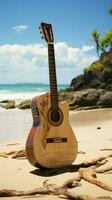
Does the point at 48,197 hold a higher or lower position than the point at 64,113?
lower

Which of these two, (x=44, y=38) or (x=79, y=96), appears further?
(x=79, y=96)

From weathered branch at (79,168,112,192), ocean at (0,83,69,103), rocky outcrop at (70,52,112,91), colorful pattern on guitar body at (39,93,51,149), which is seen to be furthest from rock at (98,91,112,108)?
weathered branch at (79,168,112,192)

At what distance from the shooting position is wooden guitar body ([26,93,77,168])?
5951mm

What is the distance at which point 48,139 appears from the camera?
6.07 m

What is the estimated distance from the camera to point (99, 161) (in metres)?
6.27

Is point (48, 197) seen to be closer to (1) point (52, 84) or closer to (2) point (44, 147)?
(2) point (44, 147)

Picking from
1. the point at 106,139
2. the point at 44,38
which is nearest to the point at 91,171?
the point at 44,38

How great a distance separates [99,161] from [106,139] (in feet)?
10.8

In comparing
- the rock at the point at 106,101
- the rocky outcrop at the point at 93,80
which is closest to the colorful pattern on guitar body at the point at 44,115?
the rock at the point at 106,101

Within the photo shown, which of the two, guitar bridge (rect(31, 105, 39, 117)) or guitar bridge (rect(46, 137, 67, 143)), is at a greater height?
guitar bridge (rect(31, 105, 39, 117))

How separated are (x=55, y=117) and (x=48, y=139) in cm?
37

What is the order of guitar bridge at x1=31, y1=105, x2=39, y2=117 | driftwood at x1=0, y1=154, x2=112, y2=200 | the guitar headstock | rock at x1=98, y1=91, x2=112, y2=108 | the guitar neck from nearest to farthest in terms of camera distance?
driftwood at x1=0, y1=154, x2=112, y2=200
guitar bridge at x1=31, y1=105, x2=39, y2=117
the guitar neck
the guitar headstock
rock at x1=98, y1=91, x2=112, y2=108

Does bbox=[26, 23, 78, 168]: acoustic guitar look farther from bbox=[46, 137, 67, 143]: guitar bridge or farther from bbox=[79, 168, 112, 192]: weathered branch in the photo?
bbox=[79, 168, 112, 192]: weathered branch

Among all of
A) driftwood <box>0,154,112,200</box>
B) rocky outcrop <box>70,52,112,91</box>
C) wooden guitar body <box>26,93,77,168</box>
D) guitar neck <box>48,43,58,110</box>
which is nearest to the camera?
driftwood <box>0,154,112,200</box>
